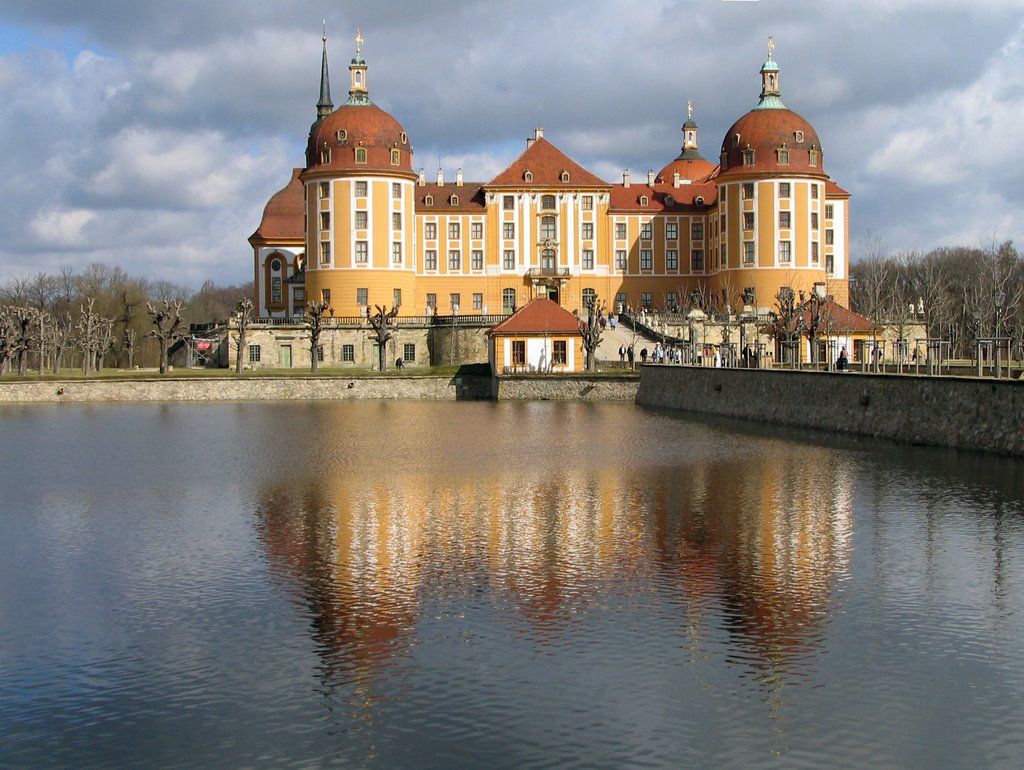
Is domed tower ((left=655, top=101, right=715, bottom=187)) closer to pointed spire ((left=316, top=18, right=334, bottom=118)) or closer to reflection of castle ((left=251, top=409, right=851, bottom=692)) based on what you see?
pointed spire ((left=316, top=18, right=334, bottom=118))

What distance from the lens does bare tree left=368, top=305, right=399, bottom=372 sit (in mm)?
67438

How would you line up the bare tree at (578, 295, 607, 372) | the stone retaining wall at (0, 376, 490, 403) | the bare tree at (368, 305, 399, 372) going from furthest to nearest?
the bare tree at (368, 305, 399, 372) → the bare tree at (578, 295, 607, 372) → the stone retaining wall at (0, 376, 490, 403)

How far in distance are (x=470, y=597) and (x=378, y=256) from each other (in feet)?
202

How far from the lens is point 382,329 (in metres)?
67.7

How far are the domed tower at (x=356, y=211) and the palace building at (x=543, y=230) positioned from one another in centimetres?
8

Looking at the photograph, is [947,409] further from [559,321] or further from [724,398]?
[559,321]

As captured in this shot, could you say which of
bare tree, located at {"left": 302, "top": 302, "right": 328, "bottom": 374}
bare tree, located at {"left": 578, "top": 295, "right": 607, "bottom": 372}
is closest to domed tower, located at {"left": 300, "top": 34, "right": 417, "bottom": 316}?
bare tree, located at {"left": 302, "top": 302, "right": 328, "bottom": 374}

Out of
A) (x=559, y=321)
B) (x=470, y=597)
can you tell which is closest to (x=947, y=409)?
(x=470, y=597)

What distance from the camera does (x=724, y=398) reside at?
150 ft

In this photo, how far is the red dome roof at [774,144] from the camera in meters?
A: 75.2

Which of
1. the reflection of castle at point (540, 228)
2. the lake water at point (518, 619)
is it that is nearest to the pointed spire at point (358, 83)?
the reflection of castle at point (540, 228)

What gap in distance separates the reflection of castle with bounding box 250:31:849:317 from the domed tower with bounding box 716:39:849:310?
0.08 m

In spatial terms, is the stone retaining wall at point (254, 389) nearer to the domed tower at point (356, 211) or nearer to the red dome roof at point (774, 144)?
the domed tower at point (356, 211)

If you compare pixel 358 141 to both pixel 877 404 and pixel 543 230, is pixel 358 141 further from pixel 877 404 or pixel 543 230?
pixel 877 404
